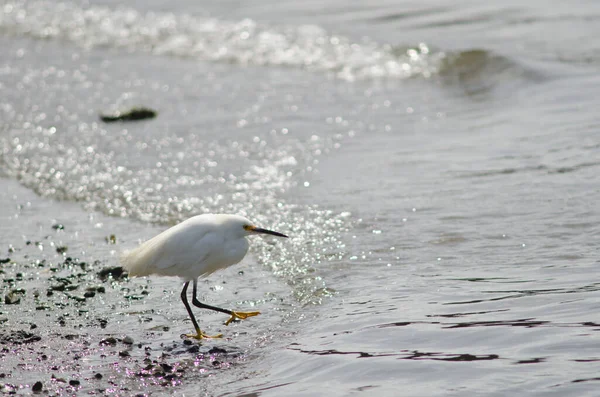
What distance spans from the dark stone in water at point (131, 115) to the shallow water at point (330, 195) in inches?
7.9

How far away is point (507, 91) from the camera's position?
1145cm

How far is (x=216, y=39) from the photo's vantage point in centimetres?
1570

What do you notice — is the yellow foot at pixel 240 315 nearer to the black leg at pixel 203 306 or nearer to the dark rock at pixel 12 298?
the black leg at pixel 203 306

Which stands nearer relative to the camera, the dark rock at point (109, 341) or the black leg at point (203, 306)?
the dark rock at point (109, 341)

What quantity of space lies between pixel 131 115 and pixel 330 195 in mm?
4091

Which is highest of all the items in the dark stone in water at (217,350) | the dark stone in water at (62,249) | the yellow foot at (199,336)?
the dark stone in water at (62,249)

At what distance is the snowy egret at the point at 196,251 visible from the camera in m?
5.57

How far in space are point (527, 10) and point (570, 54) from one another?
269cm

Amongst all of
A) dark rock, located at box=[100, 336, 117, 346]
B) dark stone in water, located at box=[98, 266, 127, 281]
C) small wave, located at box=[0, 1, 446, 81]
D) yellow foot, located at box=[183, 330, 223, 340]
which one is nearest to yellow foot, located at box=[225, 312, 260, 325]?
yellow foot, located at box=[183, 330, 223, 340]

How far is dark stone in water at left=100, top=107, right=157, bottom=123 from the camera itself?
441 inches

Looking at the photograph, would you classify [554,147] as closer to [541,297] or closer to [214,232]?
[541,297]

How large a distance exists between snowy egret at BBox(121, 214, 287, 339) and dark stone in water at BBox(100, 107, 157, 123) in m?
5.75

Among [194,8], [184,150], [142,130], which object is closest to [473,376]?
[184,150]

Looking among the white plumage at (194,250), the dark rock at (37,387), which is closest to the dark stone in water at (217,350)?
the white plumage at (194,250)
